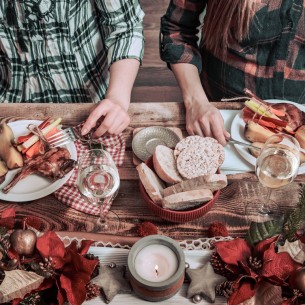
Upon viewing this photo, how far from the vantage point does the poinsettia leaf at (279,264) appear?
3.16 feet

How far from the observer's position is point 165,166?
114 cm

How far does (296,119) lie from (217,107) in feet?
0.81

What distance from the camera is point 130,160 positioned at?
1288mm

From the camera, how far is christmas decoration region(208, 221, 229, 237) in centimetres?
111

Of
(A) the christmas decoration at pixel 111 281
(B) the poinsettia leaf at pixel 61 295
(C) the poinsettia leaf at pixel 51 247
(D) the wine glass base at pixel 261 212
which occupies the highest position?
(C) the poinsettia leaf at pixel 51 247

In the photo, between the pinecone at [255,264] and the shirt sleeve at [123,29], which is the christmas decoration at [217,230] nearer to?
the pinecone at [255,264]

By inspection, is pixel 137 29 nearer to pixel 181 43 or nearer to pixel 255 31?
pixel 181 43

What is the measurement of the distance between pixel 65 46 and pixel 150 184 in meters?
0.75

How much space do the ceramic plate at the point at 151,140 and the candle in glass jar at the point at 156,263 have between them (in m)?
0.35

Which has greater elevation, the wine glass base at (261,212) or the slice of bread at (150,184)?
the slice of bread at (150,184)

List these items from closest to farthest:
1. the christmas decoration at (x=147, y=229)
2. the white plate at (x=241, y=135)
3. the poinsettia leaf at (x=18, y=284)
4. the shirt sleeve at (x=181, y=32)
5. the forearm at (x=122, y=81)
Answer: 1. the poinsettia leaf at (x=18, y=284)
2. the christmas decoration at (x=147, y=229)
3. the white plate at (x=241, y=135)
4. the forearm at (x=122, y=81)
5. the shirt sleeve at (x=181, y=32)

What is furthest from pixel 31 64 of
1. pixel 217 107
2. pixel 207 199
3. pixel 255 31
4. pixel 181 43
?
pixel 207 199

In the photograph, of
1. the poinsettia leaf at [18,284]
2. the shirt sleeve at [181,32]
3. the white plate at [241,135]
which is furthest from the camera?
the shirt sleeve at [181,32]

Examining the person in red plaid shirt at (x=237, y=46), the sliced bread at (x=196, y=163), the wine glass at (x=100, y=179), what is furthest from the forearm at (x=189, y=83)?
the wine glass at (x=100, y=179)
